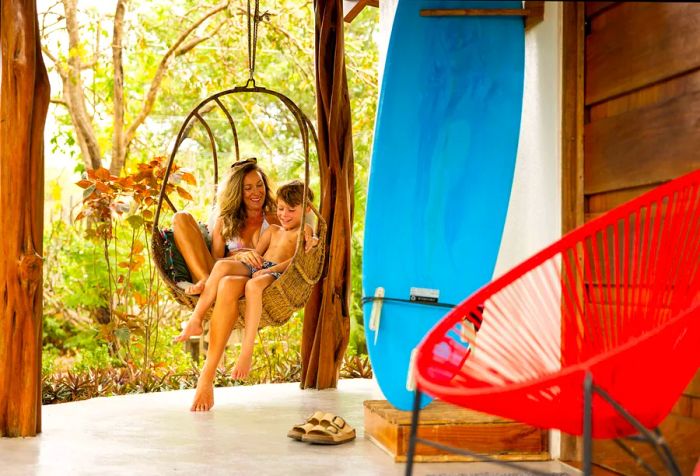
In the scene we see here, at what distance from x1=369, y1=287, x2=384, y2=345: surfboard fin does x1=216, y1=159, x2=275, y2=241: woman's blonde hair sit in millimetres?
1506

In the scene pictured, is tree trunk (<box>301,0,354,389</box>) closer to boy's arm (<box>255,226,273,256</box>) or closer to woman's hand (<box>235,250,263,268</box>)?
boy's arm (<box>255,226,273,256</box>)

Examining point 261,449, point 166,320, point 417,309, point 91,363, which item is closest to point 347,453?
point 261,449

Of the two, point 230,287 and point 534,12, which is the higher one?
point 534,12

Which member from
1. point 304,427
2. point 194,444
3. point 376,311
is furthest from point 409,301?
point 194,444

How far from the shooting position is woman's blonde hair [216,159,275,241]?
4441 millimetres

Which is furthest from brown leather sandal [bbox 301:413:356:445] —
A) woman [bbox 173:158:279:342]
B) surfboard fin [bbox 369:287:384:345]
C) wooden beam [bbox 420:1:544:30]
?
wooden beam [bbox 420:1:544:30]

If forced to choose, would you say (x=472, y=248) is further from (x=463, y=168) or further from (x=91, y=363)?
(x=91, y=363)

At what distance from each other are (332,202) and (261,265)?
2.56ft

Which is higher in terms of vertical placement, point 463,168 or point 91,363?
point 463,168

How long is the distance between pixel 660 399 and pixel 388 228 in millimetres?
1456

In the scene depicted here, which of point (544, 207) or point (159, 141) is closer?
point (544, 207)

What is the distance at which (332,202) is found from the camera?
16.1 ft

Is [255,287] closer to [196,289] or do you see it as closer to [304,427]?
[196,289]

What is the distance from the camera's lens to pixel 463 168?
3.25m
